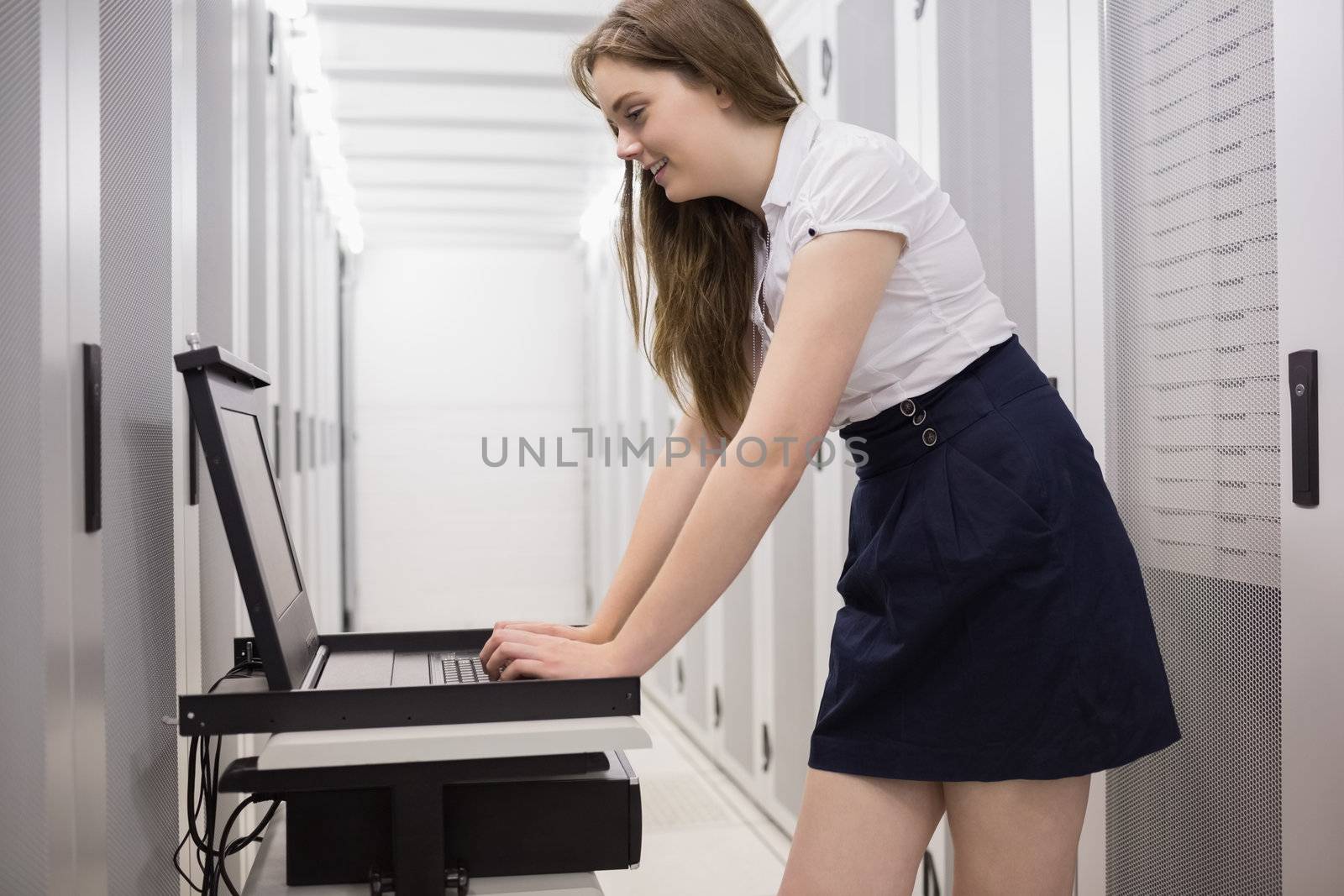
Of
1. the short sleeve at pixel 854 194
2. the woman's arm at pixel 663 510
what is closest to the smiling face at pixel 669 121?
the short sleeve at pixel 854 194

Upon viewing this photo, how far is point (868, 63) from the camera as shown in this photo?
2.56 m

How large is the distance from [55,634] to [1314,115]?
1.48 meters

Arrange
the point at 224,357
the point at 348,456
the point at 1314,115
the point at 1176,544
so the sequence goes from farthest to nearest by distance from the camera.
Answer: the point at 348,456
the point at 1176,544
the point at 1314,115
the point at 224,357

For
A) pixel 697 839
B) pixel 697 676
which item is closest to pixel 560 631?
pixel 697 839

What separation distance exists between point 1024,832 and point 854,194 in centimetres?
68

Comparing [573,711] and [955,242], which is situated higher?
[955,242]

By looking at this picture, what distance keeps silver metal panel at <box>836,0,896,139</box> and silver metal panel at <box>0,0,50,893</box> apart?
191 centimetres

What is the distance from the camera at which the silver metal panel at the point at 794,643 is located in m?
2.93

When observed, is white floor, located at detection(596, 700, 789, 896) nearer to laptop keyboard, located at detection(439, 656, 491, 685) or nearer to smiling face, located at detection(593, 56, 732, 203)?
laptop keyboard, located at detection(439, 656, 491, 685)

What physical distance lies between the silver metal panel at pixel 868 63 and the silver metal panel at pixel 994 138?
1.00 feet

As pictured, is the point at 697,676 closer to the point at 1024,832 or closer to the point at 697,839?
the point at 697,839

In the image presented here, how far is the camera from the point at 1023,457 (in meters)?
1.07

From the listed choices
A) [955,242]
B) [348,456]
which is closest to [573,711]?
[955,242]

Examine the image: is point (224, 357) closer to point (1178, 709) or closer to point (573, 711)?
point (573, 711)
